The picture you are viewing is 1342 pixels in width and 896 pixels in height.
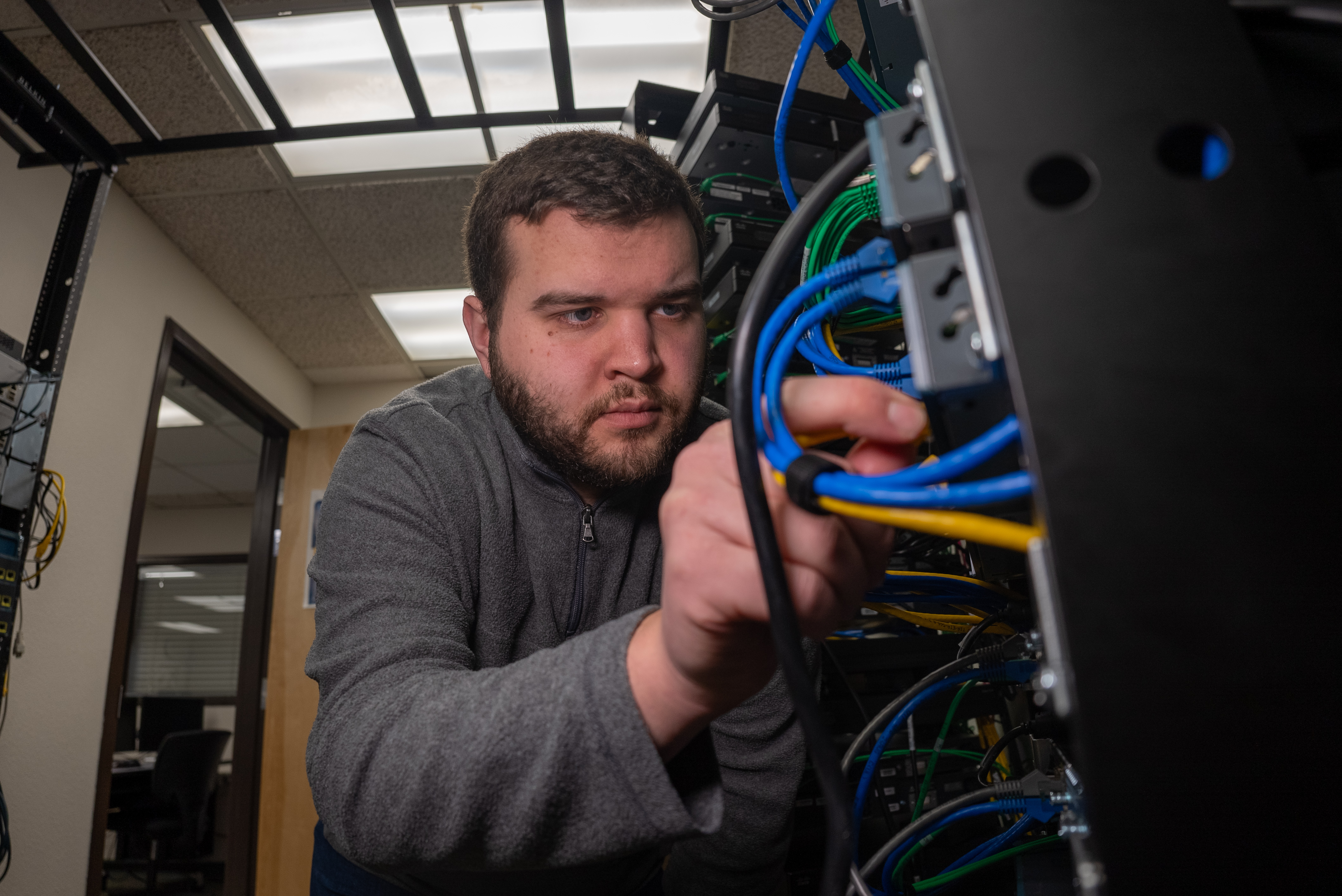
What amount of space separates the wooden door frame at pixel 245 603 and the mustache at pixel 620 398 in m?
2.25

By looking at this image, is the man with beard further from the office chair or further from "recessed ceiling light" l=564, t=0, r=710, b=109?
the office chair

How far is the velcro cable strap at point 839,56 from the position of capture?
2.41 ft

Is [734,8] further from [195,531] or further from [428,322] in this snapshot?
[195,531]

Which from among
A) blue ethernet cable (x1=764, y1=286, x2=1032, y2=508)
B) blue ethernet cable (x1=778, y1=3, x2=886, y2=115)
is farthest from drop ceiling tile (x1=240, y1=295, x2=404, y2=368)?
blue ethernet cable (x1=764, y1=286, x2=1032, y2=508)

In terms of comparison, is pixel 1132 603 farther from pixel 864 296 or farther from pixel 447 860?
pixel 447 860

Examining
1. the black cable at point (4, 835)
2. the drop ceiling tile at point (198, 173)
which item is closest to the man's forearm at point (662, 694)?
the black cable at point (4, 835)

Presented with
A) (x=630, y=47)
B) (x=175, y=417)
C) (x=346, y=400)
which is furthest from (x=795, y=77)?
(x=175, y=417)

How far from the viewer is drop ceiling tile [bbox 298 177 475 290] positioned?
246cm

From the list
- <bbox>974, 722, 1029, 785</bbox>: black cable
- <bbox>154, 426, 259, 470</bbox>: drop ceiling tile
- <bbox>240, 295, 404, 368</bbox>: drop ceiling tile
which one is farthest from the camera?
<bbox>154, 426, 259, 470</bbox>: drop ceiling tile

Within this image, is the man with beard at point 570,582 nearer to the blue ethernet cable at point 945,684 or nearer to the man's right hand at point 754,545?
the man's right hand at point 754,545

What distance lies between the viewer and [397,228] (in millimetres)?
2654

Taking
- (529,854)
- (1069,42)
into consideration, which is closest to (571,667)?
(529,854)

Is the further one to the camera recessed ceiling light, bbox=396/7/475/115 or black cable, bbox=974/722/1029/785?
recessed ceiling light, bbox=396/7/475/115

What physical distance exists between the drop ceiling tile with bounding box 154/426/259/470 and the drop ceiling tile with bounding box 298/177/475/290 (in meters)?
2.29
